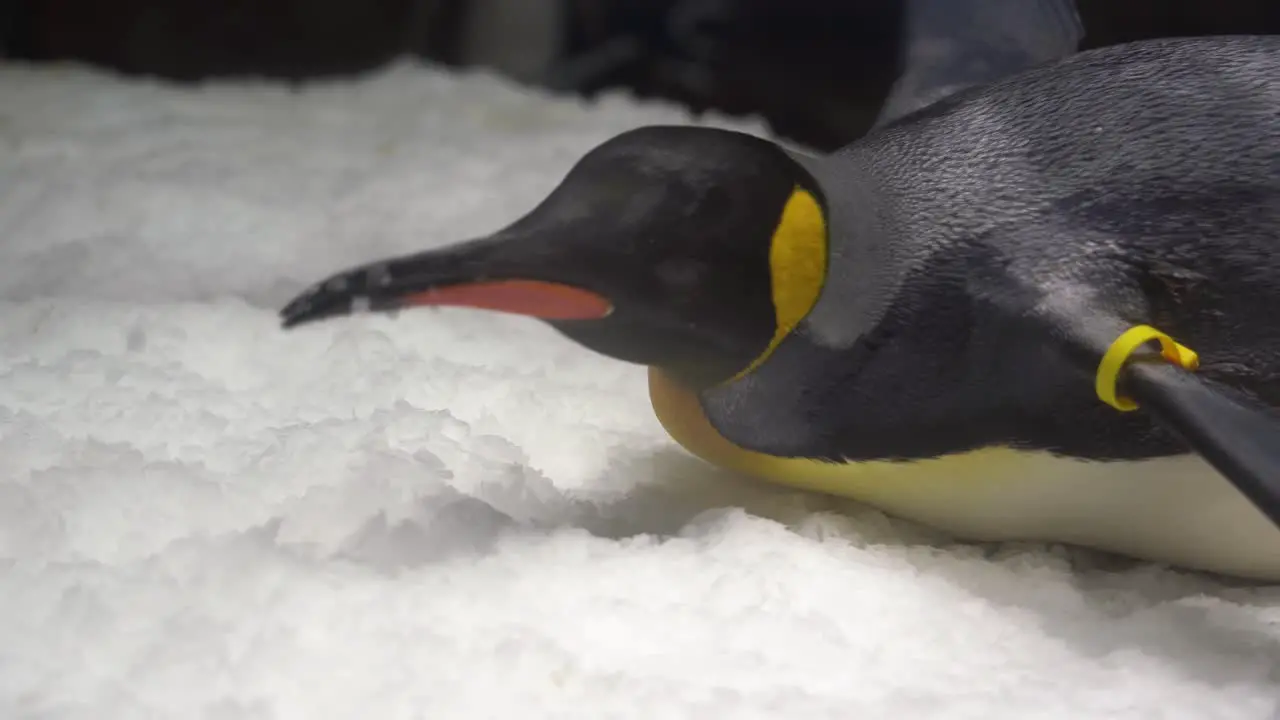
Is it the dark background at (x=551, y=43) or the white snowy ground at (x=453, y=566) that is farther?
Answer: the dark background at (x=551, y=43)

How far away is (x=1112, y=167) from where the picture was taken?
56 centimetres

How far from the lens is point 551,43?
153cm

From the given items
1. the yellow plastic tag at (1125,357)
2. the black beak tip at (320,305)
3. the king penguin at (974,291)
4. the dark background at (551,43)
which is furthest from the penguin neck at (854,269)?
the dark background at (551,43)

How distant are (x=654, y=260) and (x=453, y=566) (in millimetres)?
171

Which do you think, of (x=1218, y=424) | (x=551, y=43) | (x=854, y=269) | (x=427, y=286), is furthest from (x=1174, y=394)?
(x=551, y=43)

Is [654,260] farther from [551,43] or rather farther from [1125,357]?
[551,43]

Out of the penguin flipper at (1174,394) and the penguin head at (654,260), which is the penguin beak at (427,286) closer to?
the penguin head at (654,260)

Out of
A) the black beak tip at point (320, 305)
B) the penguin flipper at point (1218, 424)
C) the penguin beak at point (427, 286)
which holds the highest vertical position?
the penguin flipper at point (1218, 424)

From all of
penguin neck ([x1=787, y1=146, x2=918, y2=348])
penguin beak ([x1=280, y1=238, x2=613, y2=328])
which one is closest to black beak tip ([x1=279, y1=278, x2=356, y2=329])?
penguin beak ([x1=280, y1=238, x2=613, y2=328])

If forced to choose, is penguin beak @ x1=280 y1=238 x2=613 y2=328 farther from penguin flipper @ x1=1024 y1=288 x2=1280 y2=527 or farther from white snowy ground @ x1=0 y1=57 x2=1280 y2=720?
penguin flipper @ x1=1024 y1=288 x2=1280 y2=527

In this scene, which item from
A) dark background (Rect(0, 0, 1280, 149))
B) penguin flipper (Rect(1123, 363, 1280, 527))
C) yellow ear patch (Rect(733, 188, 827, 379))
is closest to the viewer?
penguin flipper (Rect(1123, 363, 1280, 527))

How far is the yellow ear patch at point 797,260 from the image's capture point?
0.56m

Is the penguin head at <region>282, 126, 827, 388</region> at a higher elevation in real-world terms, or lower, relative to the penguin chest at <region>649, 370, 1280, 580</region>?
higher

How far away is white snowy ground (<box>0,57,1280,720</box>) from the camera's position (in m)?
0.45
